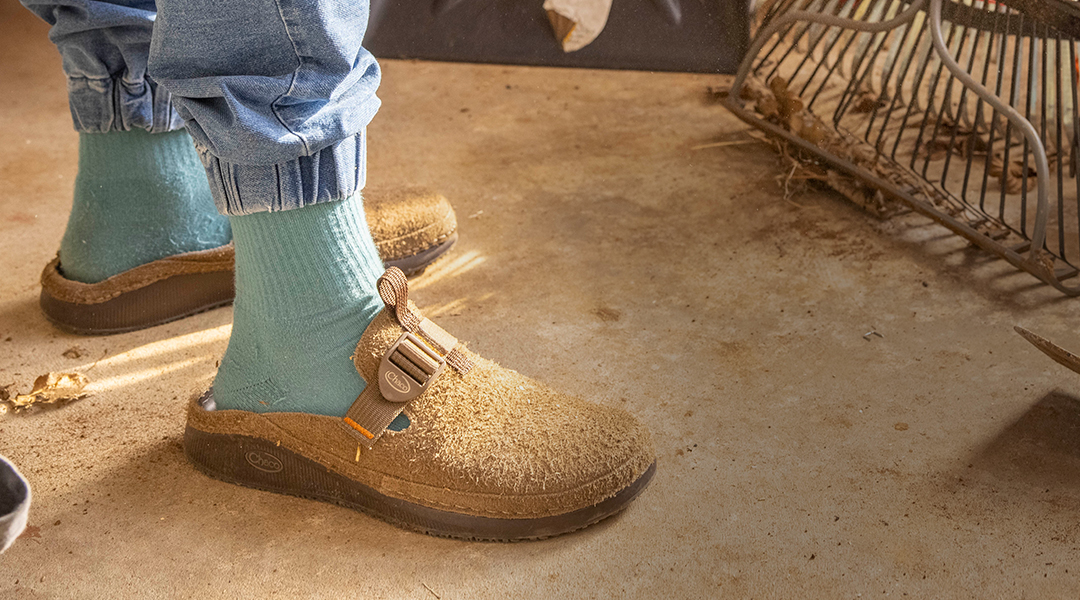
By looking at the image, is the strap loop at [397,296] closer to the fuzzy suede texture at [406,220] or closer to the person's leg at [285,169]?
the person's leg at [285,169]

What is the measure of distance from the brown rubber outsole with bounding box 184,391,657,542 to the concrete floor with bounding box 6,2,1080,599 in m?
0.01

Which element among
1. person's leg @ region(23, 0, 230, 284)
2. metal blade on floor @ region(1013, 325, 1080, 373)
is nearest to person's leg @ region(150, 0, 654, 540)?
person's leg @ region(23, 0, 230, 284)

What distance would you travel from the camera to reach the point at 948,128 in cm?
175

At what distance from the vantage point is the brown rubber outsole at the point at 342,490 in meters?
0.78

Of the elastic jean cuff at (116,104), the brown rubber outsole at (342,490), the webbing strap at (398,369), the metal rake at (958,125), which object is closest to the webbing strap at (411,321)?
the webbing strap at (398,369)

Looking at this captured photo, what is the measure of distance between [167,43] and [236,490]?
441mm

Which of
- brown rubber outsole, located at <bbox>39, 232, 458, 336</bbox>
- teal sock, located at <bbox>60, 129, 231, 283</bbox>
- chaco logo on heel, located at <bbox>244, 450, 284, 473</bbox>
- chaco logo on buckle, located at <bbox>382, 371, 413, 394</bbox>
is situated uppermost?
chaco logo on buckle, located at <bbox>382, 371, 413, 394</bbox>

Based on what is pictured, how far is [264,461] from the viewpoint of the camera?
82cm

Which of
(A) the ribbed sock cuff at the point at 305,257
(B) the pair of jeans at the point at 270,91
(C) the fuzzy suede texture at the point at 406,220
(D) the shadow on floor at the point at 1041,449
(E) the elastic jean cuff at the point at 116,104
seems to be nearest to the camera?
(B) the pair of jeans at the point at 270,91

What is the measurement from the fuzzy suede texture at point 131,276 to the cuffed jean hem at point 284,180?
427mm

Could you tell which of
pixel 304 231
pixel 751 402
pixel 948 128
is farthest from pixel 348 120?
pixel 948 128

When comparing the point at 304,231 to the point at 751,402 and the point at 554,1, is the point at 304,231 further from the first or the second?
the point at 554,1

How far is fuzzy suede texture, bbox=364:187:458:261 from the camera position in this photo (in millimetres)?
1192

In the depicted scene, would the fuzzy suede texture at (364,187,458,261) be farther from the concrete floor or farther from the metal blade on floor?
the metal blade on floor
